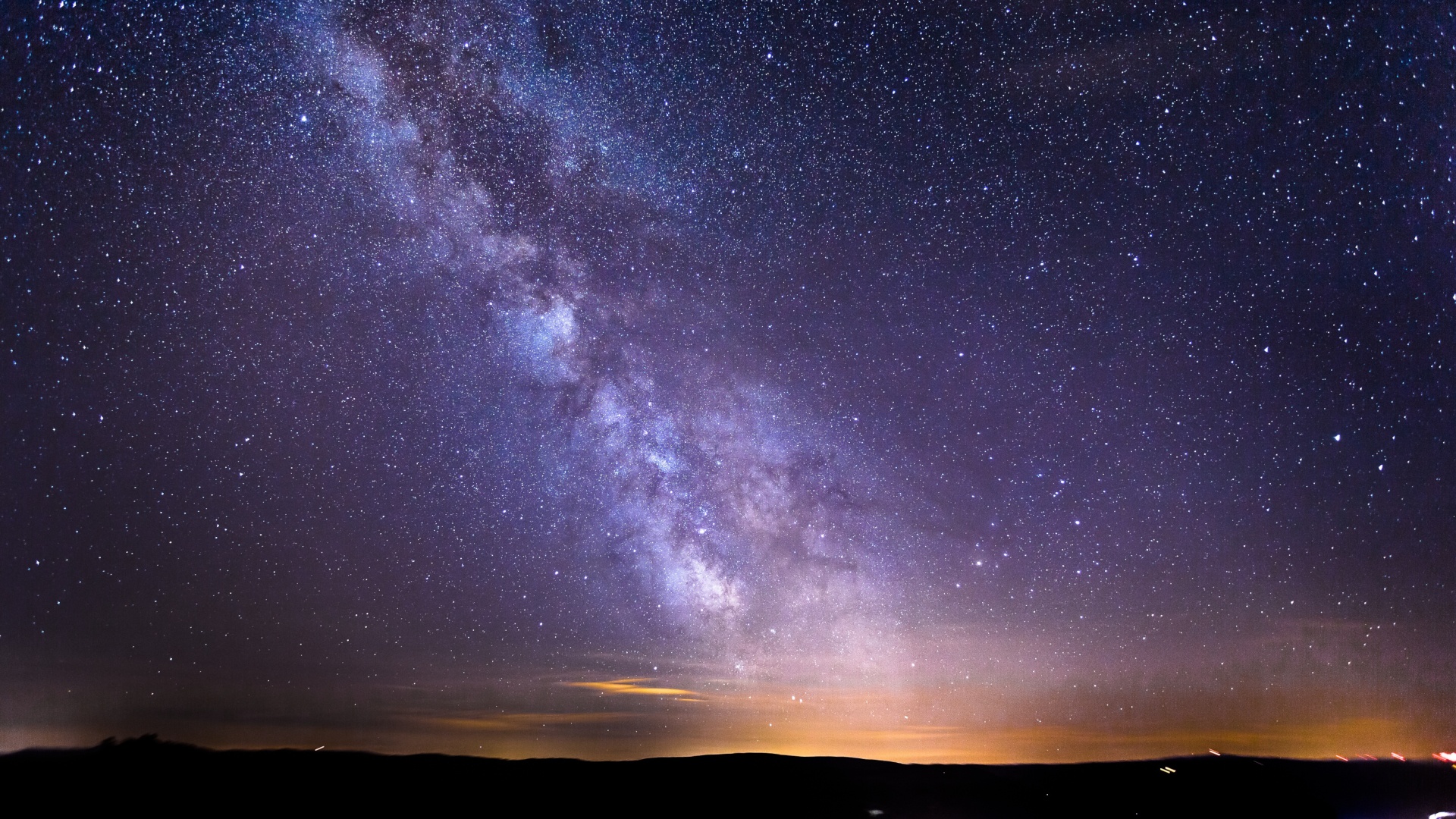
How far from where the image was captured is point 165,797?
27.6 m

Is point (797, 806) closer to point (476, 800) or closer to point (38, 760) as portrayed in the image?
point (476, 800)

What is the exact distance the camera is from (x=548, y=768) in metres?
43.8

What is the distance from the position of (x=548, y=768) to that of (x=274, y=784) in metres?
14.4

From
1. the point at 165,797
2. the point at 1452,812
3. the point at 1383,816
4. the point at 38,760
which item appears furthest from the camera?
the point at 1383,816

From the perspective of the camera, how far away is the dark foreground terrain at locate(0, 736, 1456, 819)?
26.3 meters

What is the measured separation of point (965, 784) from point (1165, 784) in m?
9.34

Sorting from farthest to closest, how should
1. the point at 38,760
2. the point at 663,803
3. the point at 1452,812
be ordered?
the point at 663,803 → the point at 1452,812 → the point at 38,760

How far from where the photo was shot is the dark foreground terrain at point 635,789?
1037 inches

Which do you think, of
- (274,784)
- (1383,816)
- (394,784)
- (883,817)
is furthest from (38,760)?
(1383,816)

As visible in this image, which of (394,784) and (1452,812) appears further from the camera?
(394,784)

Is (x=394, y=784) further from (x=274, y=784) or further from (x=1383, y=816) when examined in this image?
(x=1383, y=816)

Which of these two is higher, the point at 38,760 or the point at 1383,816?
the point at 38,760

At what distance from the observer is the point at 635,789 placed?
1500 inches

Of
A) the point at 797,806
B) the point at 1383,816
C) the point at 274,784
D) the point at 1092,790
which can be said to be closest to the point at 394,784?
the point at 274,784
